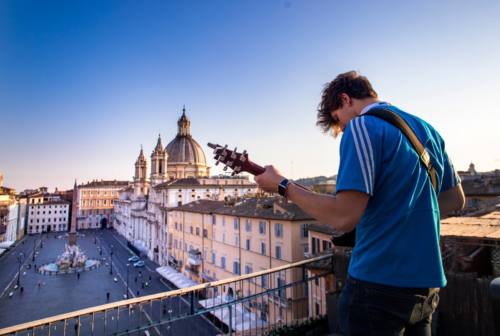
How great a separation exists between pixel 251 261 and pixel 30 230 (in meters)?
97.1

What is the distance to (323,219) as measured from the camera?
1.86 m

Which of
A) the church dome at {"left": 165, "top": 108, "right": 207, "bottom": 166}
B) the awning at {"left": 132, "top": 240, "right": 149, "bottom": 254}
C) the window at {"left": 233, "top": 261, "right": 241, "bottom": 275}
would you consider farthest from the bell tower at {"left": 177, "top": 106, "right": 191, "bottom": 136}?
the window at {"left": 233, "top": 261, "right": 241, "bottom": 275}

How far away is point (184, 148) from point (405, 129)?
83404 mm

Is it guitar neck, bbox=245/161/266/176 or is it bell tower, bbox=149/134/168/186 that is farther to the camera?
bell tower, bbox=149/134/168/186

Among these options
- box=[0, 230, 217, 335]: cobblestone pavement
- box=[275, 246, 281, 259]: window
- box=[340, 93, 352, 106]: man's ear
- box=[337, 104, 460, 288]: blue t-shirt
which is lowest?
box=[0, 230, 217, 335]: cobblestone pavement

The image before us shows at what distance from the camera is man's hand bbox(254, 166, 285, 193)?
224 centimetres

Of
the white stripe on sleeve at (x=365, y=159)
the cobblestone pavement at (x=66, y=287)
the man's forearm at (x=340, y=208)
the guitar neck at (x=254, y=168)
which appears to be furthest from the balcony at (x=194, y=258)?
the white stripe on sleeve at (x=365, y=159)

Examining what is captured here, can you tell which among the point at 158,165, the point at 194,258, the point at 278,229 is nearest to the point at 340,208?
the point at 278,229

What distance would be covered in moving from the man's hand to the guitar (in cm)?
20

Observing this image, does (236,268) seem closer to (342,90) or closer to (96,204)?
(342,90)

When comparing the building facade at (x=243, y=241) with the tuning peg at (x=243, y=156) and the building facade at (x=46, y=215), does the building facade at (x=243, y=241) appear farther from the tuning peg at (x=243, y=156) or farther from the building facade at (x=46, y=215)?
the building facade at (x=46, y=215)

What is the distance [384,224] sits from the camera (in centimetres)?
173

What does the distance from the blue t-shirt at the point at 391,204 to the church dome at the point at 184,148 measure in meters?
81.8

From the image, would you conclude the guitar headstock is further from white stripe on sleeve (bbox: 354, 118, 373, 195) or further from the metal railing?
the metal railing
